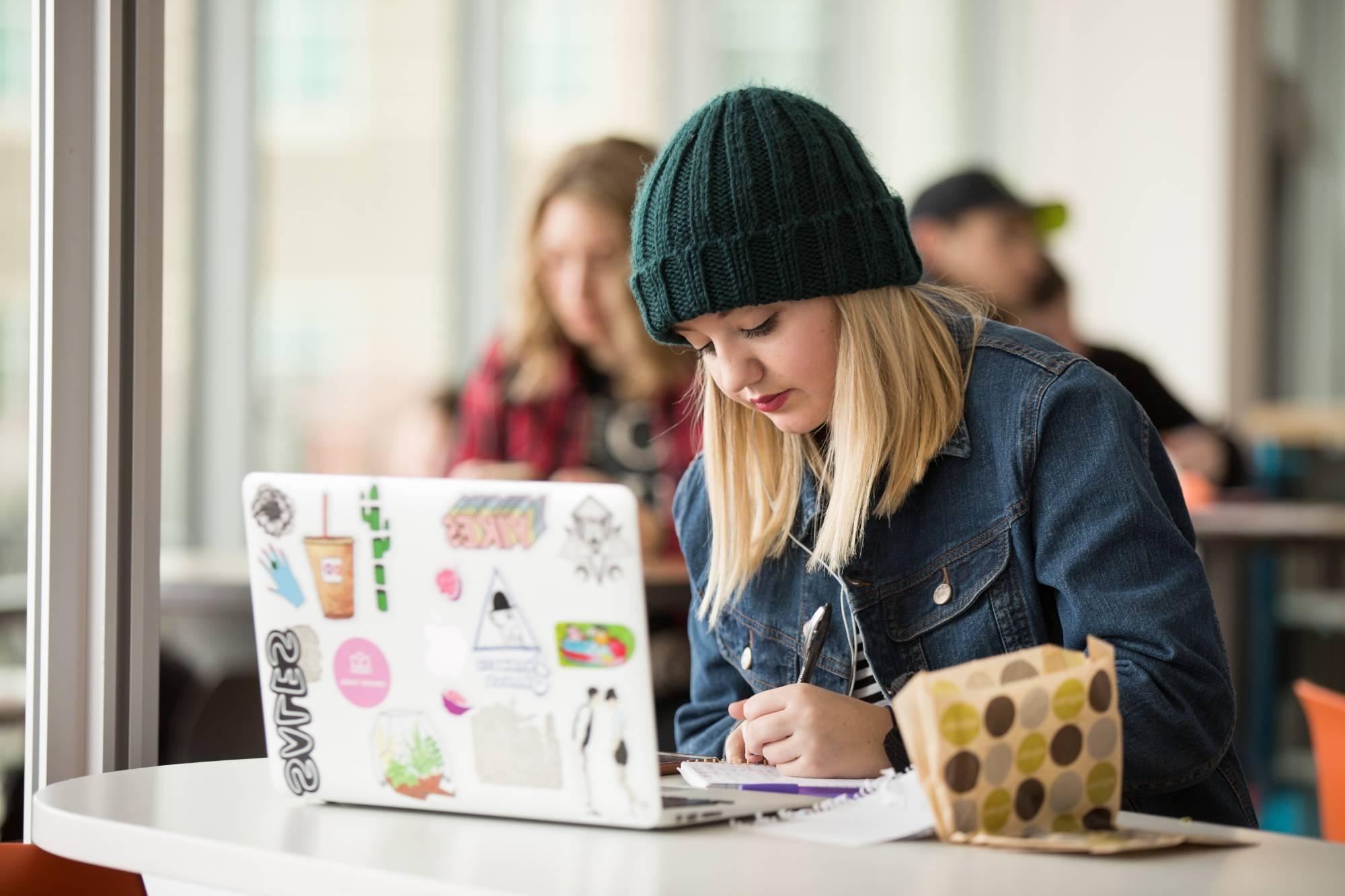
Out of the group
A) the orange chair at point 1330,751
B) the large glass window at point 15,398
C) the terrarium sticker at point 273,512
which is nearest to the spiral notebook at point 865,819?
the terrarium sticker at point 273,512

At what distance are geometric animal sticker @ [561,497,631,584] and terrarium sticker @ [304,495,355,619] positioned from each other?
160mm

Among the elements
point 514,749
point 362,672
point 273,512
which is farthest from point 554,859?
point 273,512

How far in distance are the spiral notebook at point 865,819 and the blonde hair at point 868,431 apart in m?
0.27

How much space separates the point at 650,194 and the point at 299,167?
10.3 feet

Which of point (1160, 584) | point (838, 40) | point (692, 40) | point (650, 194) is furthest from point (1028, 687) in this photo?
point (838, 40)

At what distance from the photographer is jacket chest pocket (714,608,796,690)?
1.33 metres

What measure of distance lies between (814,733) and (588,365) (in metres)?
1.55

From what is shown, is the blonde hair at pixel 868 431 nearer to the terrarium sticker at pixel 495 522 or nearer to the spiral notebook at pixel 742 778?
the spiral notebook at pixel 742 778

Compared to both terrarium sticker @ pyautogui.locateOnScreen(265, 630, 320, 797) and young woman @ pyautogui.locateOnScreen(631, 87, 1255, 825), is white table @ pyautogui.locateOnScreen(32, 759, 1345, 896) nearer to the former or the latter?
terrarium sticker @ pyautogui.locateOnScreen(265, 630, 320, 797)

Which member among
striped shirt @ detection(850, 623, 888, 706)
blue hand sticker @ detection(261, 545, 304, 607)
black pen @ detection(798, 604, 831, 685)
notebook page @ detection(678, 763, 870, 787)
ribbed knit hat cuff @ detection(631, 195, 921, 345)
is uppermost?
ribbed knit hat cuff @ detection(631, 195, 921, 345)

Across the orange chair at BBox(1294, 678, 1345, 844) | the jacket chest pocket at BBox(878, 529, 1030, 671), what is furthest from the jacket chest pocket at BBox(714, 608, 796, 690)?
the orange chair at BBox(1294, 678, 1345, 844)

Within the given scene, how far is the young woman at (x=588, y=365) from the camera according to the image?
2434 millimetres

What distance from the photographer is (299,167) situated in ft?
13.6

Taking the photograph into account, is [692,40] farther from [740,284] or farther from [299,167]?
[740,284]
